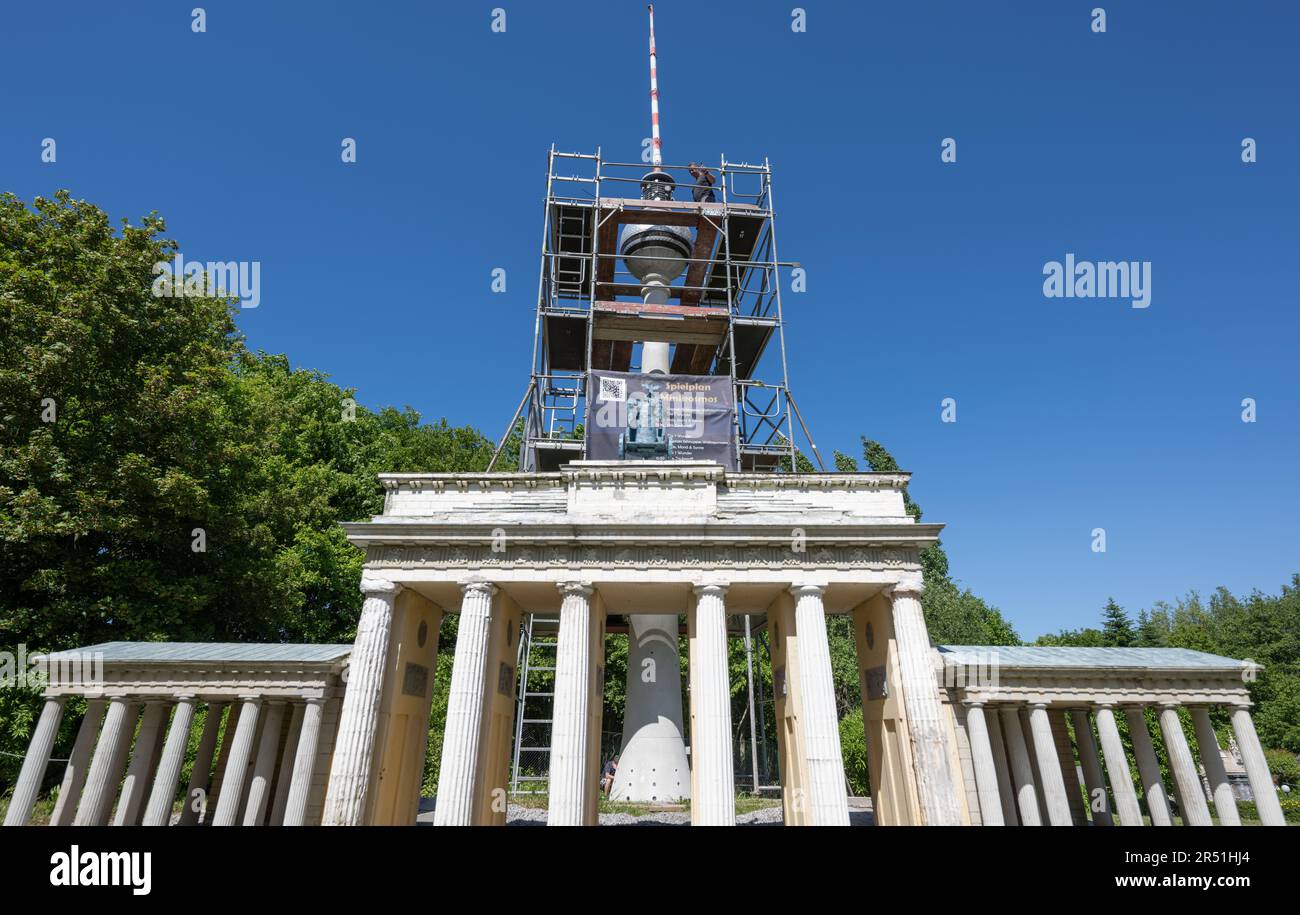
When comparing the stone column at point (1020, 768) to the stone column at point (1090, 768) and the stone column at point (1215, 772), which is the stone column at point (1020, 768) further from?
the stone column at point (1215, 772)

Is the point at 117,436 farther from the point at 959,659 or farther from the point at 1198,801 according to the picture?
the point at 1198,801

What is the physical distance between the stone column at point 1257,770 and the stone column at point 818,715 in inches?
399

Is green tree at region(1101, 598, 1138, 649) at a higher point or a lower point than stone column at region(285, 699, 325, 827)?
higher

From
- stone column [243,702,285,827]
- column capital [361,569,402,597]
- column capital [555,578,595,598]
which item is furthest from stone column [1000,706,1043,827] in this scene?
stone column [243,702,285,827]

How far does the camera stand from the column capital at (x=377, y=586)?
20875 millimetres

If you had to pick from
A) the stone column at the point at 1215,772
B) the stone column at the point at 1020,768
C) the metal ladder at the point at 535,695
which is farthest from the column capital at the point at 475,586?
the stone column at the point at 1215,772

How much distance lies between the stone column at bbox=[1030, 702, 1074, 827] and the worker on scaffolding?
30.4 m

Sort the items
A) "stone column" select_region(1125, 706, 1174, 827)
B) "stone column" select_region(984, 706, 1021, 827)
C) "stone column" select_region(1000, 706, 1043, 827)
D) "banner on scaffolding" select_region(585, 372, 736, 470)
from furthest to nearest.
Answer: "banner on scaffolding" select_region(585, 372, 736, 470), "stone column" select_region(984, 706, 1021, 827), "stone column" select_region(1000, 706, 1043, 827), "stone column" select_region(1125, 706, 1174, 827)

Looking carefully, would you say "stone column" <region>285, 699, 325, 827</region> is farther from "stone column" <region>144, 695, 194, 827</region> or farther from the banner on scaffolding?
the banner on scaffolding

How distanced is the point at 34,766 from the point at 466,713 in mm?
11583

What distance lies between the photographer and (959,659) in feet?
65.7

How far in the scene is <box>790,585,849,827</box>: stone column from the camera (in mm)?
18922

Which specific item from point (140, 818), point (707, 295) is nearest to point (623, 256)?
point (707, 295)
